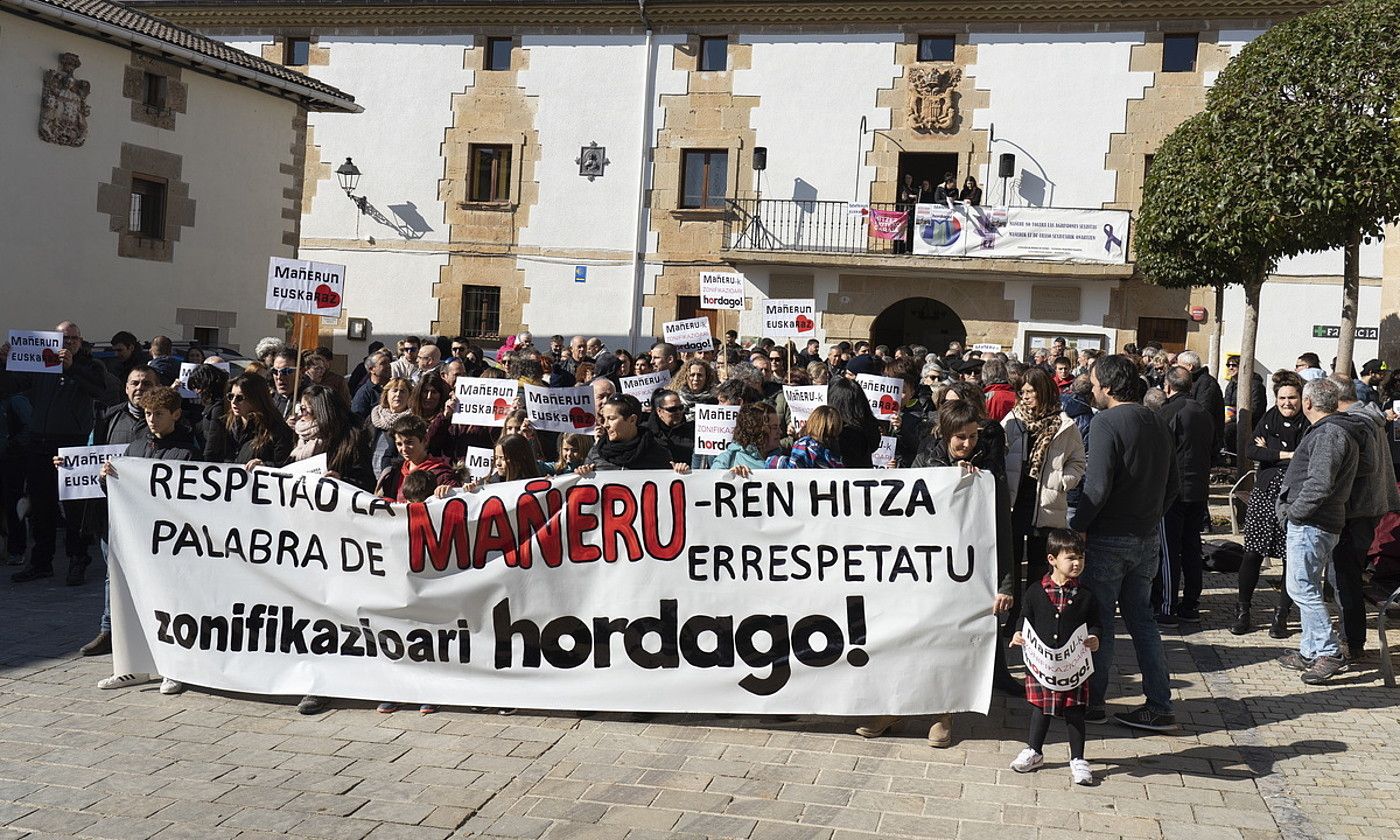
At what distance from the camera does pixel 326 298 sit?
1103cm

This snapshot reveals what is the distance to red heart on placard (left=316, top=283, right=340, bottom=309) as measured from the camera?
1098cm

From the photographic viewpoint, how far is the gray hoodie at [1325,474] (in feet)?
23.8

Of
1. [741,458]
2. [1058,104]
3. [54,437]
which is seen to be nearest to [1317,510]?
[741,458]

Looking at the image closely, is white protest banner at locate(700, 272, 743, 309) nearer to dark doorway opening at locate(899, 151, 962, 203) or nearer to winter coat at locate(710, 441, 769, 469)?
winter coat at locate(710, 441, 769, 469)

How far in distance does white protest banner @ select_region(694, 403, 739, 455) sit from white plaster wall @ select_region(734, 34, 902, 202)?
1847 centimetres

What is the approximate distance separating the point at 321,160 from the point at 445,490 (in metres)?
23.8

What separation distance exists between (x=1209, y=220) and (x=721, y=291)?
5665mm

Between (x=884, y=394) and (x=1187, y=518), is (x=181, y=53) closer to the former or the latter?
(x=884, y=394)

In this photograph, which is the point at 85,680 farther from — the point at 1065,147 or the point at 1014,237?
the point at 1065,147

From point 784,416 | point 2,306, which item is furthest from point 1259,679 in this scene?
point 2,306

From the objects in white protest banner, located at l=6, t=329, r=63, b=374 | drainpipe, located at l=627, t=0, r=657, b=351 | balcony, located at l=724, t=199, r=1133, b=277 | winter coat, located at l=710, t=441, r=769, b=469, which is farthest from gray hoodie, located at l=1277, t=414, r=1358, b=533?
drainpipe, located at l=627, t=0, r=657, b=351

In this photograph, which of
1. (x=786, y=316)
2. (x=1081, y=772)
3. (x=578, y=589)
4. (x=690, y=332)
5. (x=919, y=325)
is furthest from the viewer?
(x=919, y=325)

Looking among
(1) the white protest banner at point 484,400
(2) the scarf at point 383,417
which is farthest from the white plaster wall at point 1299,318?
(2) the scarf at point 383,417

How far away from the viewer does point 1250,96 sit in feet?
40.2
